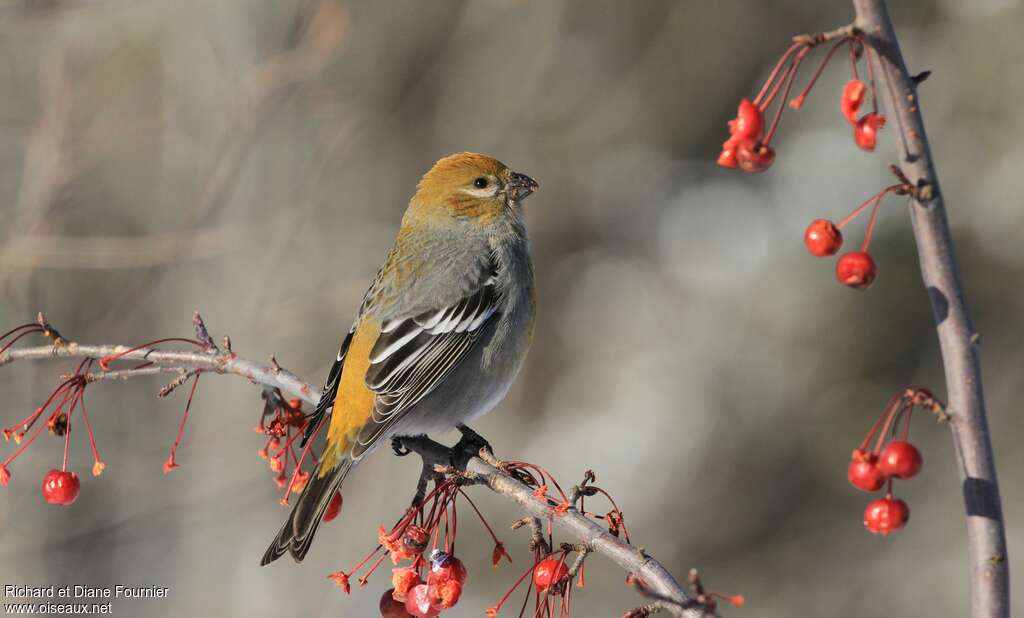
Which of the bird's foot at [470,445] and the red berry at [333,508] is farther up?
the bird's foot at [470,445]

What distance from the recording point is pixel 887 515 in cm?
189

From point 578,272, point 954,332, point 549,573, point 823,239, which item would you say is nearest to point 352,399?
point 549,573

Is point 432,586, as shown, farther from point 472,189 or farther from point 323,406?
point 472,189

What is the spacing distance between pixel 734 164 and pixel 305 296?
639cm

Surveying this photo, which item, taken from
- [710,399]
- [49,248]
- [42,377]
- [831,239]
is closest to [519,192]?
[831,239]

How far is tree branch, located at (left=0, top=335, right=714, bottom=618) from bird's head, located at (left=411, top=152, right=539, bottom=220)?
1.21 m

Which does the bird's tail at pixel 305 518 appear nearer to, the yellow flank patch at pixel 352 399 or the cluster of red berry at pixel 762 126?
the yellow flank patch at pixel 352 399

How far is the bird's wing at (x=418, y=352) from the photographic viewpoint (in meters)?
3.35

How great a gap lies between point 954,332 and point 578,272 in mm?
7632

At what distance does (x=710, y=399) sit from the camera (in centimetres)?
835

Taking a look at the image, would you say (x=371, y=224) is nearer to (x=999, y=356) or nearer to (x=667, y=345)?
(x=667, y=345)

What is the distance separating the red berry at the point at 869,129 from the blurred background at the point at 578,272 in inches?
235

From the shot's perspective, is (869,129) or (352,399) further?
(352,399)

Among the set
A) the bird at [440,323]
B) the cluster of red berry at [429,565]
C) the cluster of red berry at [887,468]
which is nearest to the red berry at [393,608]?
the cluster of red berry at [429,565]
